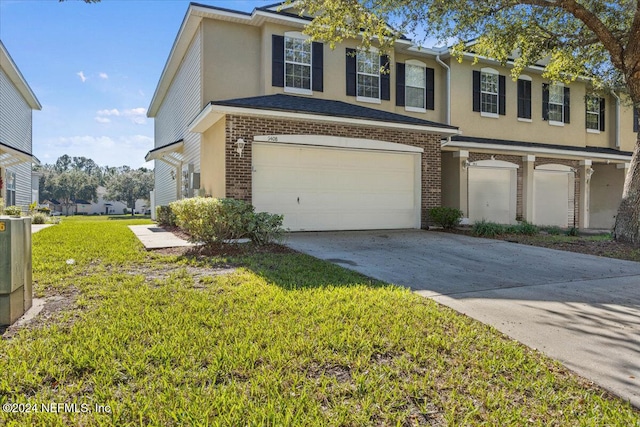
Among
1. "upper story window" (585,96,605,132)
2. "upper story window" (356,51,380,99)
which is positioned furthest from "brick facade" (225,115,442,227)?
"upper story window" (585,96,605,132)

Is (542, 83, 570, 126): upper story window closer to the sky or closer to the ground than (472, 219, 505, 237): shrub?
closer to the sky

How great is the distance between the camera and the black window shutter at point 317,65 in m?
12.7

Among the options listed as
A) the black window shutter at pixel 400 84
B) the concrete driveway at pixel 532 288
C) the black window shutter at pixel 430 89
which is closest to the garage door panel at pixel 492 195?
the black window shutter at pixel 430 89

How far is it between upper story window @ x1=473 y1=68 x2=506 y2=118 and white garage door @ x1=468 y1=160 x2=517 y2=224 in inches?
89.2

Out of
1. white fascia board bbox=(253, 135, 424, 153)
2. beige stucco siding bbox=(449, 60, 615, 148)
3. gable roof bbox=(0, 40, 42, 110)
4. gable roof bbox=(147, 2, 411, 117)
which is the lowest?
white fascia board bbox=(253, 135, 424, 153)

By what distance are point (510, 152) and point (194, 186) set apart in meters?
12.2

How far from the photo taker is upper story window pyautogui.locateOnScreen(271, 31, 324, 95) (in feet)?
40.3

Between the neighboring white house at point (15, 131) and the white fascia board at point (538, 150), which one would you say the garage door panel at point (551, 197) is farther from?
the neighboring white house at point (15, 131)

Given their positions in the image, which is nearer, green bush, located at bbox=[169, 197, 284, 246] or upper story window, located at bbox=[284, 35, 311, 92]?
green bush, located at bbox=[169, 197, 284, 246]

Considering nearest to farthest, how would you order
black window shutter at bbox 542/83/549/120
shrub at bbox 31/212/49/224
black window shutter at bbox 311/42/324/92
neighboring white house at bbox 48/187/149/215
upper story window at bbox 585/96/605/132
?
black window shutter at bbox 311/42/324/92, black window shutter at bbox 542/83/549/120, shrub at bbox 31/212/49/224, upper story window at bbox 585/96/605/132, neighboring white house at bbox 48/187/149/215

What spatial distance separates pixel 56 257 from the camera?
7.02 m

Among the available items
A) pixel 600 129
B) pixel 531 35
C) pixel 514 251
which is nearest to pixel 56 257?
pixel 514 251

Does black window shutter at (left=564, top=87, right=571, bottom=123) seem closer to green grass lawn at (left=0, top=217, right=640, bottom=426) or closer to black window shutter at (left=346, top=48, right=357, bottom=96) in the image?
black window shutter at (left=346, top=48, right=357, bottom=96)

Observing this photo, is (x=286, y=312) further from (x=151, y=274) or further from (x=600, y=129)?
(x=600, y=129)
